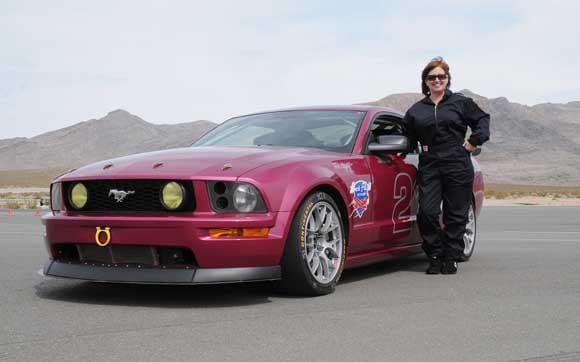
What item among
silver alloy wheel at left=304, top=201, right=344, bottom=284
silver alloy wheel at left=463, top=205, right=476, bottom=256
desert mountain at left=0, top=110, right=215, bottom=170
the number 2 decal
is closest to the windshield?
the number 2 decal

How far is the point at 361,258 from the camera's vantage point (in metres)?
7.03

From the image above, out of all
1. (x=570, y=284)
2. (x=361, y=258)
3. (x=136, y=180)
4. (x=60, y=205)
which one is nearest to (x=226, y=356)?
(x=136, y=180)

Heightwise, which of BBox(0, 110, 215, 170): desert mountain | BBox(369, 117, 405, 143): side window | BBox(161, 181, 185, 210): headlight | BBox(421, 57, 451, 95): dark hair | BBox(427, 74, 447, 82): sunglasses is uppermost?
BBox(421, 57, 451, 95): dark hair

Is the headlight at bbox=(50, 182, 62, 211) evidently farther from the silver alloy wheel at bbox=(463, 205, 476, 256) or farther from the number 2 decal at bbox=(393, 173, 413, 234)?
the silver alloy wheel at bbox=(463, 205, 476, 256)

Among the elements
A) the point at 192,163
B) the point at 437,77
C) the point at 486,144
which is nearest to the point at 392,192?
the point at 437,77

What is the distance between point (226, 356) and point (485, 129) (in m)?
4.20

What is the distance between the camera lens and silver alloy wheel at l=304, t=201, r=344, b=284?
246 inches

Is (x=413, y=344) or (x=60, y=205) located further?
(x=60, y=205)

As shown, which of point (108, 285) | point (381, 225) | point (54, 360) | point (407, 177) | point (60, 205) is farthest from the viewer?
point (407, 177)

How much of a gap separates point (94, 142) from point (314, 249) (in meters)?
161

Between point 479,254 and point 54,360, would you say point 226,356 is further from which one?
point 479,254

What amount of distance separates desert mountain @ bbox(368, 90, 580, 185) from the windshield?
9266 cm

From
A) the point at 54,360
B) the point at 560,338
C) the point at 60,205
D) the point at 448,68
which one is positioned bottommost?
the point at 560,338

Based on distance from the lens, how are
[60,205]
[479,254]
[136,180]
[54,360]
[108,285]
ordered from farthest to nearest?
[479,254] → [108,285] → [60,205] → [136,180] → [54,360]
